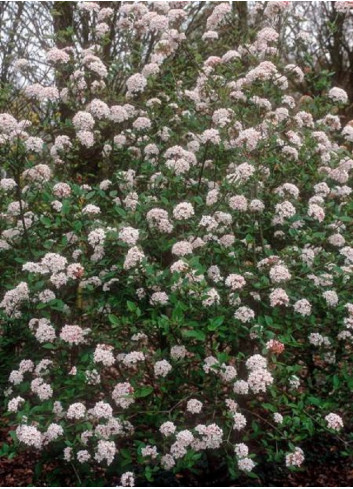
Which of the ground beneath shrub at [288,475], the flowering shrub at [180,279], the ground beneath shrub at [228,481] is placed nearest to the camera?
the flowering shrub at [180,279]

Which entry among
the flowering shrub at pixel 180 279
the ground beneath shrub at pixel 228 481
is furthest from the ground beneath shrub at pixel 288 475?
the flowering shrub at pixel 180 279

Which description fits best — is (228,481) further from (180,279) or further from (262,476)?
(180,279)

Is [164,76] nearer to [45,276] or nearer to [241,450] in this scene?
[45,276]

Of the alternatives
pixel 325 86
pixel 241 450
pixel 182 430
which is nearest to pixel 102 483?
pixel 182 430

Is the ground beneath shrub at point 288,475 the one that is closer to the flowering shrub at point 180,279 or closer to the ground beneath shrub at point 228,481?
the ground beneath shrub at point 228,481

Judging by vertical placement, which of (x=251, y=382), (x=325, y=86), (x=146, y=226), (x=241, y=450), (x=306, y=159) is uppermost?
(x=325, y=86)

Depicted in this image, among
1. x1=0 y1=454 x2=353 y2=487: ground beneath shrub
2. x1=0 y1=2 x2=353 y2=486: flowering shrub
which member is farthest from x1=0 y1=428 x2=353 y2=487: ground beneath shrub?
x1=0 y1=2 x2=353 y2=486: flowering shrub

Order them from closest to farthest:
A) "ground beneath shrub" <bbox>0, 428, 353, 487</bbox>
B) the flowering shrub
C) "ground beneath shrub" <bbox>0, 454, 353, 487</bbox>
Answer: the flowering shrub → "ground beneath shrub" <bbox>0, 428, 353, 487</bbox> → "ground beneath shrub" <bbox>0, 454, 353, 487</bbox>

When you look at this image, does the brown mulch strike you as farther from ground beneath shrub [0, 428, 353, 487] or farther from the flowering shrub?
the flowering shrub

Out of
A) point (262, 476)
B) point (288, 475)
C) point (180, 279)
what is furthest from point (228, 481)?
point (180, 279)

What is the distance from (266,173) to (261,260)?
0.59m

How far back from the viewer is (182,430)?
10.6 feet

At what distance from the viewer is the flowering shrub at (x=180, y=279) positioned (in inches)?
129

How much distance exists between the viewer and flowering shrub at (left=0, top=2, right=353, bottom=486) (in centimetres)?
327
